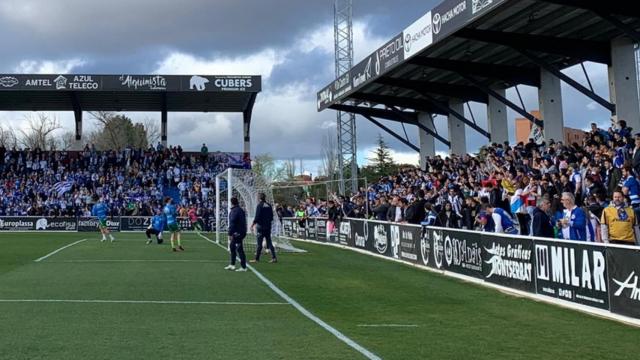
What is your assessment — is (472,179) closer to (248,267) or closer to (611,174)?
(611,174)

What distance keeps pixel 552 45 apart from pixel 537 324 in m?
14.7

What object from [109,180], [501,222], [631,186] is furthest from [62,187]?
[631,186]

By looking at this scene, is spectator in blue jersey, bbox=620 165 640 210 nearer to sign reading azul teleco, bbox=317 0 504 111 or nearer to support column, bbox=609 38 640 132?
sign reading azul teleco, bbox=317 0 504 111

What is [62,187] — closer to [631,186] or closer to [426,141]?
[426,141]

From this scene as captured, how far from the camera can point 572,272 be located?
11.8m

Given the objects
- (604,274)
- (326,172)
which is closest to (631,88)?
(604,274)

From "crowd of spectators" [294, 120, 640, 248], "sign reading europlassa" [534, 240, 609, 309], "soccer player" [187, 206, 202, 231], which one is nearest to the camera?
"sign reading europlassa" [534, 240, 609, 309]

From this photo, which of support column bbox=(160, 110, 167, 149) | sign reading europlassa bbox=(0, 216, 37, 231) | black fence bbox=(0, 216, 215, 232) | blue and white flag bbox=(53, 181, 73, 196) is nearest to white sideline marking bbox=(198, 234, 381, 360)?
black fence bbox=(0, 216, 215, 232)

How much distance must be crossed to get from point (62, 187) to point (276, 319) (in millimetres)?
40903

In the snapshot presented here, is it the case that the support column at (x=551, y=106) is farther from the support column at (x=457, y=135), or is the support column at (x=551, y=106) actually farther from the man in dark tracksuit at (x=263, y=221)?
the man in dark tracksuit at (x=263, y=221)

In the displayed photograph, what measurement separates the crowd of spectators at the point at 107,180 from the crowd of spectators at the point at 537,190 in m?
22.8

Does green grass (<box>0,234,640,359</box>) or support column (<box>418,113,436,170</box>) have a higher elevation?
support column (<box>418,113,436,170</box>)

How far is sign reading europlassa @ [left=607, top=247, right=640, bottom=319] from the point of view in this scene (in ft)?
33.3

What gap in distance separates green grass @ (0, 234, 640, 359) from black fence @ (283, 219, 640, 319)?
45 cm
